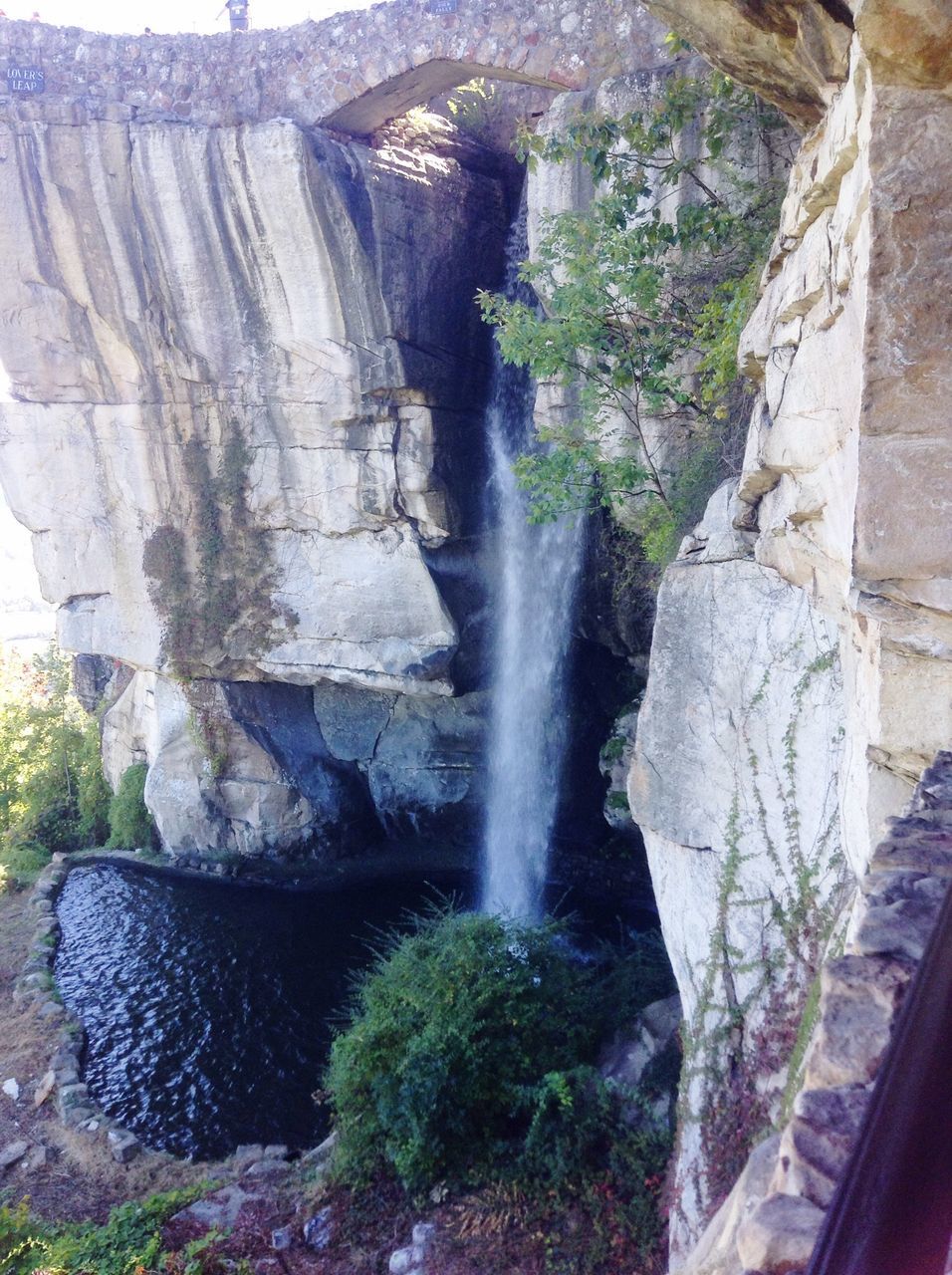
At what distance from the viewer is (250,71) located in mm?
10672

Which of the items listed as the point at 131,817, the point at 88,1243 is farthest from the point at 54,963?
the point at 88,1243

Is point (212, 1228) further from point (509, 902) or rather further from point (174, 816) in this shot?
point (174, 816)

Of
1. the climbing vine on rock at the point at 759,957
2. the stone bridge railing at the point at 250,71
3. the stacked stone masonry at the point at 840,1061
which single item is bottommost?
the climbing vine on rock at the point at 759,957

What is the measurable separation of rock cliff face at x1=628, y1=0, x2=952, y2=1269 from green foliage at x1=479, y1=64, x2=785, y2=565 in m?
1.92

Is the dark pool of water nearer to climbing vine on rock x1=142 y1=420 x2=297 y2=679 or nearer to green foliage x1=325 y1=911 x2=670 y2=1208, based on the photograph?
green foliage x1=325 y1=911 x2=670 y2=1208

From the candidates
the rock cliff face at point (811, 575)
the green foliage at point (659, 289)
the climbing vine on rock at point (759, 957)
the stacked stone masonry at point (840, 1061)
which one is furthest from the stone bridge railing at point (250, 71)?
the stacked stone masonry at point (840, 1061)

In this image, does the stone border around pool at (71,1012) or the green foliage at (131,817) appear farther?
the green foliage at (131,817)

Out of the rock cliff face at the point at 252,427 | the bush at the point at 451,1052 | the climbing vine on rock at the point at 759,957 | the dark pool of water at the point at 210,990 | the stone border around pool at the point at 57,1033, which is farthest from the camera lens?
the rock cliff face at the point at 252,427

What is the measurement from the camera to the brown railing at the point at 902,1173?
3.92ft

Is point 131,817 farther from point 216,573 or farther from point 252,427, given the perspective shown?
point 252,427

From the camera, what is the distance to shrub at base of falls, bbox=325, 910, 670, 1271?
6242 mm

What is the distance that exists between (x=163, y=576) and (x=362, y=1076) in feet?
26.8

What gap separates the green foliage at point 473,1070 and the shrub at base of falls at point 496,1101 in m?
0.01

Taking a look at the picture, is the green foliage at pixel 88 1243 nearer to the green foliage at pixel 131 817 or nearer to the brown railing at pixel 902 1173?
the brown railing at pixel 902 1173
